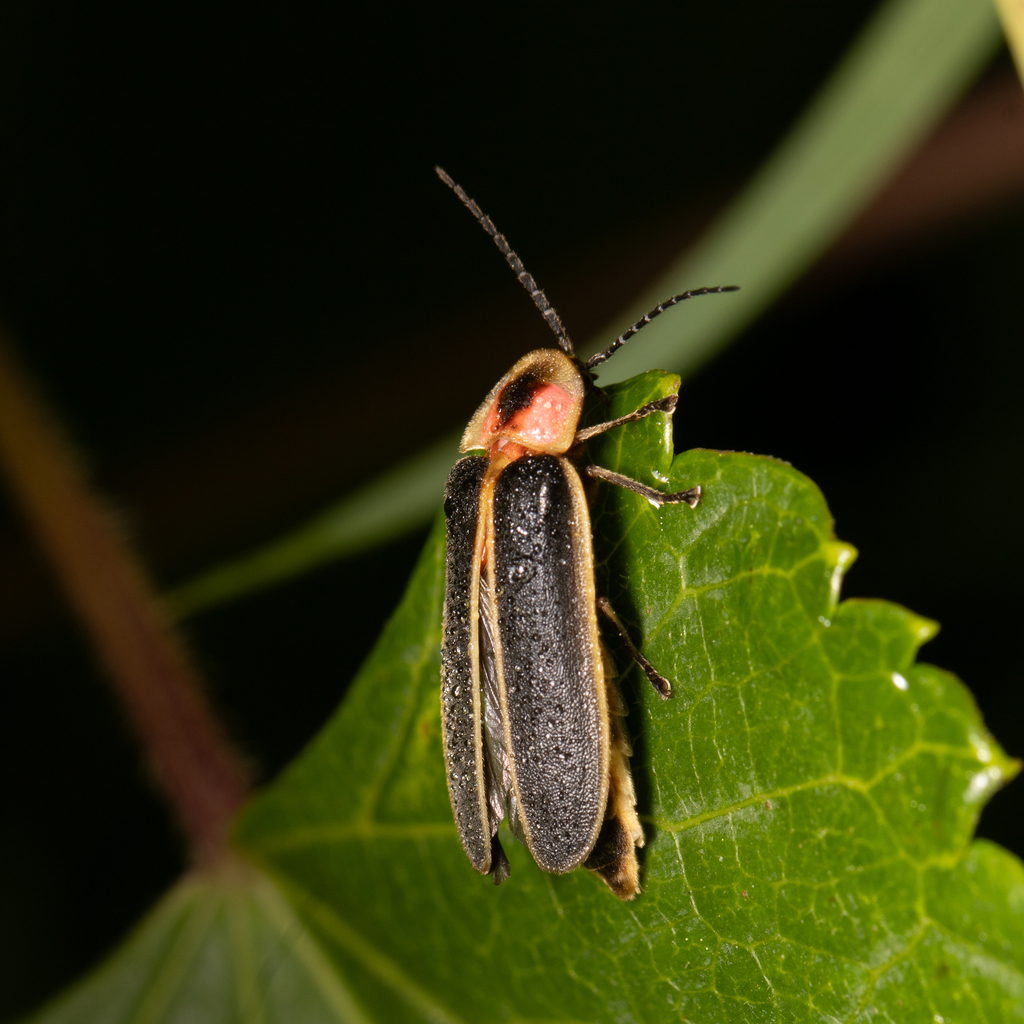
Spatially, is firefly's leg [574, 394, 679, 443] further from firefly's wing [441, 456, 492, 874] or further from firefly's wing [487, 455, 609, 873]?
firefly's wing [441, 456, 492, 874]

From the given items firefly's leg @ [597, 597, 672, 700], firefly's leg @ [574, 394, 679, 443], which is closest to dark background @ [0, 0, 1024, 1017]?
firefly's leg @ [574, 394, 679, 443]

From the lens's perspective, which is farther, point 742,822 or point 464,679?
point 464,679

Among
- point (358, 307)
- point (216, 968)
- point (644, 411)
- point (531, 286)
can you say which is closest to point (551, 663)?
point (644, 411)

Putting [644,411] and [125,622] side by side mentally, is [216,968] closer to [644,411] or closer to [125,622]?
[125,622]

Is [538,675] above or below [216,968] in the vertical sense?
above

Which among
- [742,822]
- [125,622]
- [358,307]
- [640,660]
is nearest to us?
[742,822]

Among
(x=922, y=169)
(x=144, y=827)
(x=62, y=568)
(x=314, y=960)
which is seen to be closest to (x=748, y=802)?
(x=314, y=960)

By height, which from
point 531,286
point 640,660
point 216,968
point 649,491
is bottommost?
point 216,968
